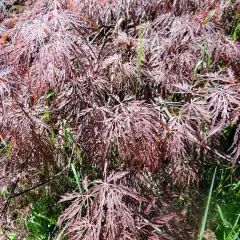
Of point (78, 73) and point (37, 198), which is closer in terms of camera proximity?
point (78, 73)

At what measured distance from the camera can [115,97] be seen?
142 cm

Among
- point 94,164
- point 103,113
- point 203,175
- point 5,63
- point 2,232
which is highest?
point 5,63

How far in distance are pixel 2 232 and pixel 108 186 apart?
0.51 m

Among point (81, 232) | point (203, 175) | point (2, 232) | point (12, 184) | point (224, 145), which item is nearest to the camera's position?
point (81, 232)

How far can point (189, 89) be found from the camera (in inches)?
58.9

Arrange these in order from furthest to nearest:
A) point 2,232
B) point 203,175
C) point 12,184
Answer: point 203,175 → point 12,184 → point 2,232

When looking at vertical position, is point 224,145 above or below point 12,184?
below

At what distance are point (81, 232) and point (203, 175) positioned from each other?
2.40 feet

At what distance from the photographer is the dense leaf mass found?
1241mm

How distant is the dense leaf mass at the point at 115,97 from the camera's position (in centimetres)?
124

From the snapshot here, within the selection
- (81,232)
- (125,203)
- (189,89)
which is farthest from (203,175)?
(81,232)

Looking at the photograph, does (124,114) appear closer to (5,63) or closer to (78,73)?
(78,73)

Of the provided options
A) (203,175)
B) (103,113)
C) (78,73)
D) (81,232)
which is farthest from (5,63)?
(203,175)

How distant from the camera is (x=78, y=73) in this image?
142 cm
